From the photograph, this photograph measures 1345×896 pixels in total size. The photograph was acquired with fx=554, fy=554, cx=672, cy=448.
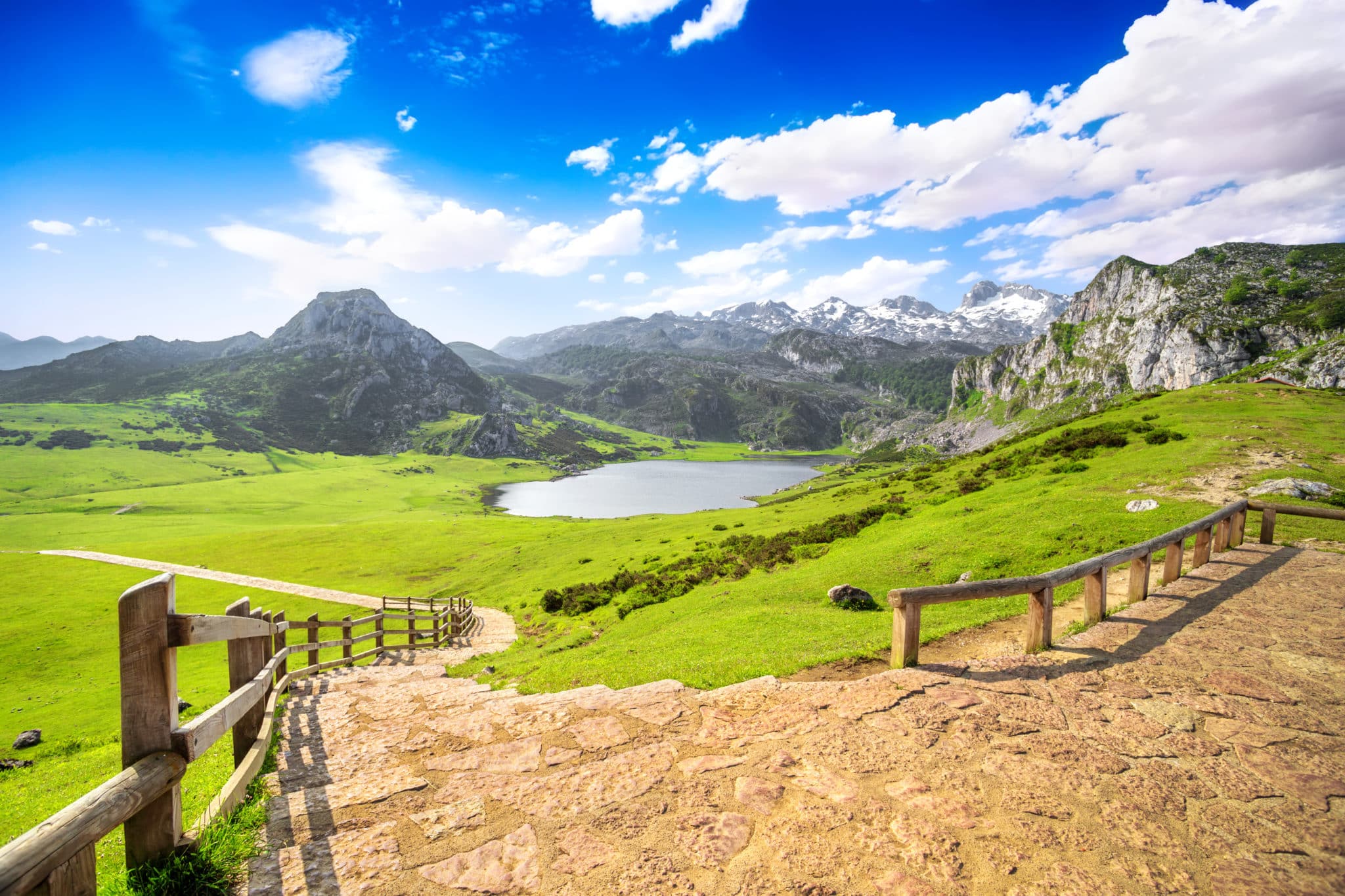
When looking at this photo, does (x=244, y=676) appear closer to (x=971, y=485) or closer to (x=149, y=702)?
(x=149, y=702)

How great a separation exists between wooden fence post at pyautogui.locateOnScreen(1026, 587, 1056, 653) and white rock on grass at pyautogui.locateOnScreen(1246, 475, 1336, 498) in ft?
62.1

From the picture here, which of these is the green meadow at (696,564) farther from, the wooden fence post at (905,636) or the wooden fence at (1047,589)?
the wooden fence at (1047,589)

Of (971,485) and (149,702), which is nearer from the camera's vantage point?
(149,702)

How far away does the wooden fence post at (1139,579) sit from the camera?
489 inches

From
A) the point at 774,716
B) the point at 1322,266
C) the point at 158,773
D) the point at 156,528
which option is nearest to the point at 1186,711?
the point at 774,716

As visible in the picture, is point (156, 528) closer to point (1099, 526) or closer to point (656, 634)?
point (656, 634)

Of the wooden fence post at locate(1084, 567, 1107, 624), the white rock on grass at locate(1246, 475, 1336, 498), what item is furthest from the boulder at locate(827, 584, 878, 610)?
the white rock on grass at locate(1246, 475, 1336, 498)

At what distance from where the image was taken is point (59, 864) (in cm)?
369

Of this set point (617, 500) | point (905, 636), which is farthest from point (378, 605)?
point (617, 500)

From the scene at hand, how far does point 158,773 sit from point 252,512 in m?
139

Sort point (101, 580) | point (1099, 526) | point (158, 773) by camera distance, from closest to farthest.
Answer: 1. point (158, 773)
2. point (1099, 526)
3. point (101, 580)

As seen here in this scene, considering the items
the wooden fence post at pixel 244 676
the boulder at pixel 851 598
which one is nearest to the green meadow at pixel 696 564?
the boulder at pixel 851 598

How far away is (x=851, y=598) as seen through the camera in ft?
60.5

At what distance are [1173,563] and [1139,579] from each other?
83.2 inches
